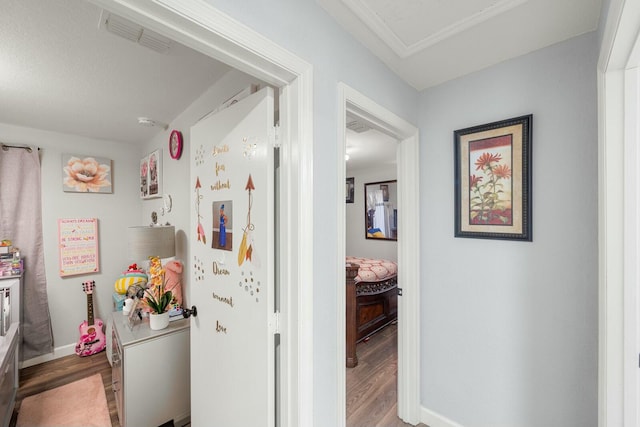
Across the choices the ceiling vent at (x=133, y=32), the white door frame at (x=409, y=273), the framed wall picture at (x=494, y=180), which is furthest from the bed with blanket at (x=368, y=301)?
the ceiling vent at (x=133, y=32)

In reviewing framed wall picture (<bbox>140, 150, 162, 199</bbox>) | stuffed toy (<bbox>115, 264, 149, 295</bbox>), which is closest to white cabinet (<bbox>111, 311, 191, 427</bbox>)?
stuffed toy (<bbox>115, 264, 149, 295</bbox>)

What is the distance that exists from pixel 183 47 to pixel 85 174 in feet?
8.21

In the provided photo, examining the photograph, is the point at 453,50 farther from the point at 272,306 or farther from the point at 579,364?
the point at 579,364

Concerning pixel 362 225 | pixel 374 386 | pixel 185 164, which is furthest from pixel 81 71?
pixel 362 225

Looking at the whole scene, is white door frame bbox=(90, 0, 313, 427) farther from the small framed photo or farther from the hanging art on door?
the small framed photo

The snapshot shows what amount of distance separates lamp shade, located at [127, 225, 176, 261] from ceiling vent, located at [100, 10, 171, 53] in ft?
4.03

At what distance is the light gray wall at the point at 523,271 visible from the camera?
4.32 feet

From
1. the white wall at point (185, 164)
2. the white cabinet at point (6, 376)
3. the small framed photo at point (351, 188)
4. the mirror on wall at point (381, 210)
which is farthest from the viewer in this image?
the small framed photo at point (351, 188)

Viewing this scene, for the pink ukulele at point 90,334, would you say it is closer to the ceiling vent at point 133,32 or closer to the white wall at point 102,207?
the white wall at point 102,207

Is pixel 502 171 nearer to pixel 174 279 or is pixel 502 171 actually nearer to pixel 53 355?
pixel 174 279

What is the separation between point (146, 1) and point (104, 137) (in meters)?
3.12

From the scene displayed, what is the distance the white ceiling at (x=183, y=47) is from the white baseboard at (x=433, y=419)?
7.23ft

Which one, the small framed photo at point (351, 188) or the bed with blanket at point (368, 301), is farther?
the small framed photo at point (351, 188)

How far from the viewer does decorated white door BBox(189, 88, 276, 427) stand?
1.12 m
